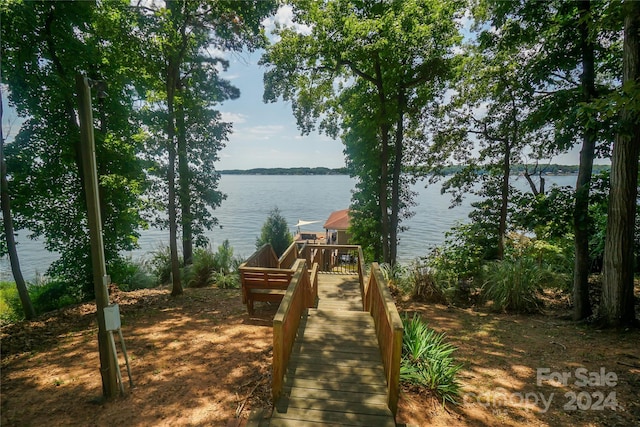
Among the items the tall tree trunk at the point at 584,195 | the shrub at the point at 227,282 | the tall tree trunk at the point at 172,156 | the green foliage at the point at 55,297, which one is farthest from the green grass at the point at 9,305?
the tall tree trunk at the point at 584,195

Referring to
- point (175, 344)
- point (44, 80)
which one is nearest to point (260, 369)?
point (175, 344)

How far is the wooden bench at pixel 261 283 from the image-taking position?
6.57 meters

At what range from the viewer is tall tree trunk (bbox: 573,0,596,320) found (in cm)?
550

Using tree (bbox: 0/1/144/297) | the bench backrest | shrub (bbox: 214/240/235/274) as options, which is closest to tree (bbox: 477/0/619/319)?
the bench backrest

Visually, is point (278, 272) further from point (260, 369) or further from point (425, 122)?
point (425, 122)

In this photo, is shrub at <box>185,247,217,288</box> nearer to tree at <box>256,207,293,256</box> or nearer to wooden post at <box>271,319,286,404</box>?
wooden post at <box>271,319,286,404</box>

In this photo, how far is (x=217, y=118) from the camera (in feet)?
46.9

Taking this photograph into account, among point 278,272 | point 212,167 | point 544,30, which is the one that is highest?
point 544,30

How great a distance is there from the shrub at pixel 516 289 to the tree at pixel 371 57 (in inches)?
196

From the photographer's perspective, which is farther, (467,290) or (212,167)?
(212,167)

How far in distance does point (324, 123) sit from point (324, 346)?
11.4 metres

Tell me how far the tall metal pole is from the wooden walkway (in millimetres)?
1958

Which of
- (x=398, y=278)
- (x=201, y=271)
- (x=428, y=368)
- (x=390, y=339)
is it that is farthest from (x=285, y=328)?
(x=201, y=271)

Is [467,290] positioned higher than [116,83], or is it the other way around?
[116,83]
